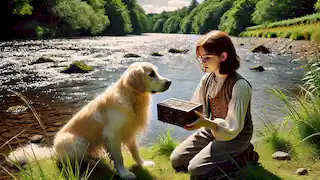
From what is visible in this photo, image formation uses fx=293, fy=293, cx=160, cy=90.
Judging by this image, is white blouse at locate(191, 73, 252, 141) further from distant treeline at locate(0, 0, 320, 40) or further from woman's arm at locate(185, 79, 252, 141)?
distant treeline at locate(0, 0, 320, 40)

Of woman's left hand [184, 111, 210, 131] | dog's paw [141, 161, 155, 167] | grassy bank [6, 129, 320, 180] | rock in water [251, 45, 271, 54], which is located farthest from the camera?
rock in water [251, 45, 271, 54]

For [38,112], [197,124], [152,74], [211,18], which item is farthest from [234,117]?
[211,18]

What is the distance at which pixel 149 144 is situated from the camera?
4992 mm

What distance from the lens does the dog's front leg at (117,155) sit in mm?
3387

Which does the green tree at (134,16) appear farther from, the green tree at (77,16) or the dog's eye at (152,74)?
the dog's eye at (152,74)

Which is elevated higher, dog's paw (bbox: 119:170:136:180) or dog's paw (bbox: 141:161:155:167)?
dog's paw (bbox: 119:170:136:180)

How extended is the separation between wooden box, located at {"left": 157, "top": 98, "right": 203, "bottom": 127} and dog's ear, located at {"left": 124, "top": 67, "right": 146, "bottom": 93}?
0.41 metres

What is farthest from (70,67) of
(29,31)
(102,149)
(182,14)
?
(182,14)

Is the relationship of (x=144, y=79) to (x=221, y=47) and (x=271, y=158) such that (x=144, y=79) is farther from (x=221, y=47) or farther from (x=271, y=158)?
(x=271, y=158)

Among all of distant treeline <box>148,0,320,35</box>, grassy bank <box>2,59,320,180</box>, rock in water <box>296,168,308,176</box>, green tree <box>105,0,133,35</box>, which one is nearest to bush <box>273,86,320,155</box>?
grassy bank <box>2,59,320,180</box>

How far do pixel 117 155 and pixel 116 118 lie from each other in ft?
1.51

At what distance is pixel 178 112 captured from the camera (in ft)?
9.23

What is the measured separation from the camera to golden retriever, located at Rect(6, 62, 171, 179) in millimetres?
3318

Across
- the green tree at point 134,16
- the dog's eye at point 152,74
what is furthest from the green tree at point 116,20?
the dog's eye at point 152,74
